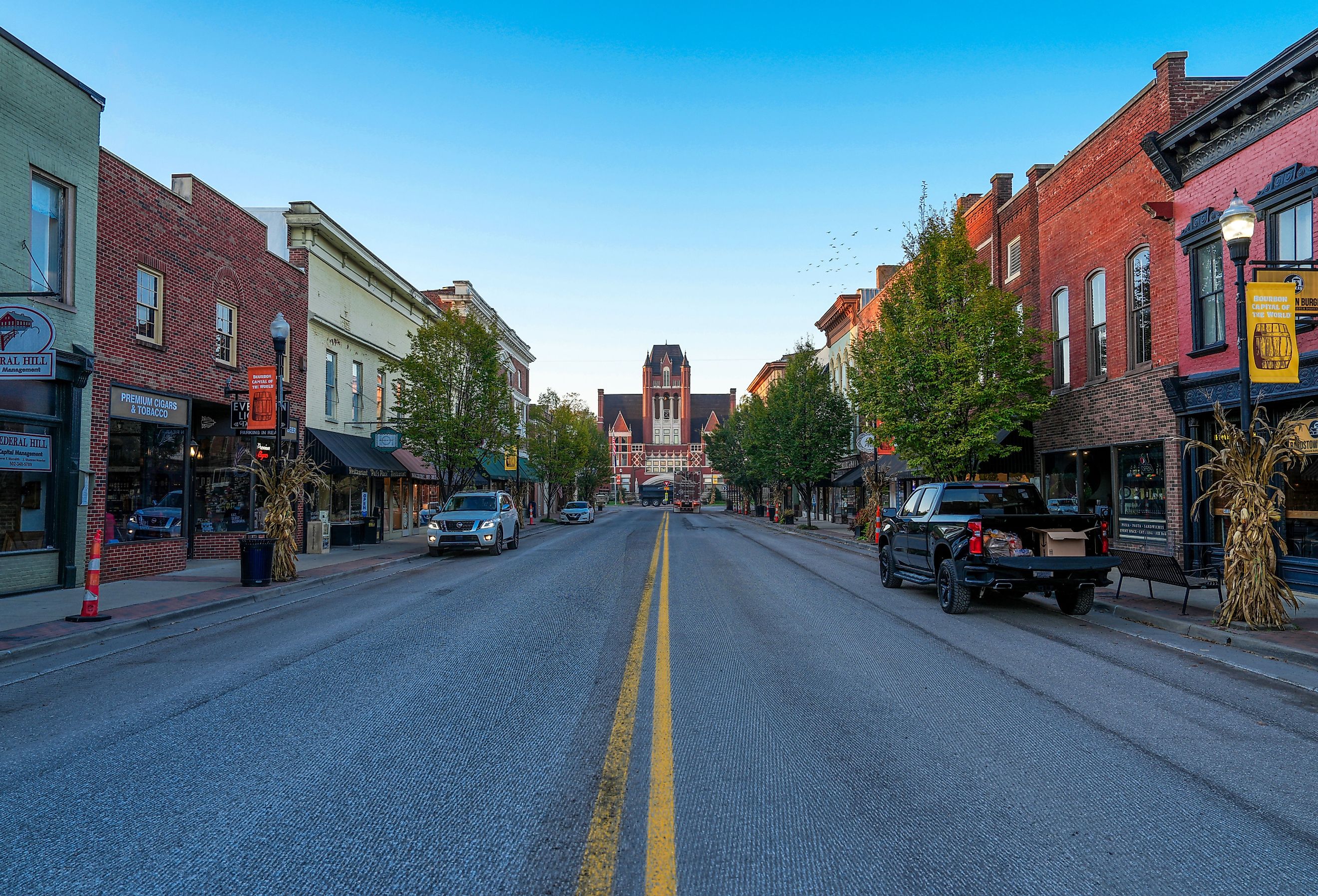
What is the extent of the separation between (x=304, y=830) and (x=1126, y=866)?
3.86 m

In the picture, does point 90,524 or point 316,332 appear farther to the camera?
point 316,332

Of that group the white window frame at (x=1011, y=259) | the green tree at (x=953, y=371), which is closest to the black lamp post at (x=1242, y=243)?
the green tree at (x=953, y=371)

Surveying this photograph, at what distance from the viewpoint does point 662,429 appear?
446 ft

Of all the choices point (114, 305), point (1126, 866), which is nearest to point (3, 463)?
point (114, 305)

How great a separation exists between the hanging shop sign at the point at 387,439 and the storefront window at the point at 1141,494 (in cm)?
2115

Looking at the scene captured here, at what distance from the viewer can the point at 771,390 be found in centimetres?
4450

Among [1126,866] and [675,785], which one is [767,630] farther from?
[1126,866]

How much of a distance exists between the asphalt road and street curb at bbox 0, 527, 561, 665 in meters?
0.88

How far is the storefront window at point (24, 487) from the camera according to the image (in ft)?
40.7

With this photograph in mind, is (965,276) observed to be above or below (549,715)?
above

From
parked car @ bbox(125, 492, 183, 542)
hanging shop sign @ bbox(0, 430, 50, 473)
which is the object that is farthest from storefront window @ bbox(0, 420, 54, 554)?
parked car @ bbox(125, 492, 183, 542)

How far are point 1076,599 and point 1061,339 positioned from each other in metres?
11.9

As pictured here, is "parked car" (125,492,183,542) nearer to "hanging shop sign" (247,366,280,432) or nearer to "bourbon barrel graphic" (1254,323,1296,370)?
"hanging shop sign" (247,366,280,432)

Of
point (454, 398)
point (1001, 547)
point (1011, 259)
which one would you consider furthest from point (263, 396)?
point (1011, 259)
